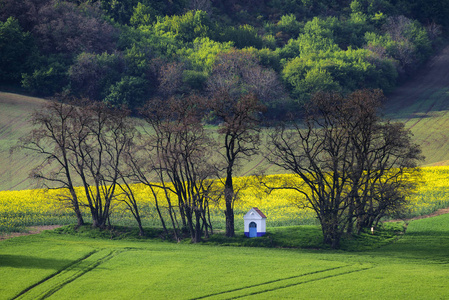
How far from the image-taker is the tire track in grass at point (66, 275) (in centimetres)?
2983

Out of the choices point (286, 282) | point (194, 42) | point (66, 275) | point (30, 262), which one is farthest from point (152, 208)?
point (194, 42)

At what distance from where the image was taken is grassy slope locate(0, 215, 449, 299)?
29.3 metres

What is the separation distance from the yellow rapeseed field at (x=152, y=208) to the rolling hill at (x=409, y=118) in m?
6.46

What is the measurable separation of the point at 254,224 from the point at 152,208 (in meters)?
15.6

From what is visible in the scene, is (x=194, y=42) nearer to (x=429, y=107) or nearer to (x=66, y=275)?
(x=429, y=107)

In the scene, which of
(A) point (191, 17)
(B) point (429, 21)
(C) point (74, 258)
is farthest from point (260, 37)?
(C) point (74, 258)

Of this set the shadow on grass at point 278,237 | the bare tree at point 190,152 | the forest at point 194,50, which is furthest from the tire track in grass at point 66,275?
the forest at point 194,50

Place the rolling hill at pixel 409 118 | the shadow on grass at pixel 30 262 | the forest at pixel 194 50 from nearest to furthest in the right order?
1. the shadow on grass at pixel 30 262
2. the rolling hill at pixel 409 118
3. the forest at pixel 194 50

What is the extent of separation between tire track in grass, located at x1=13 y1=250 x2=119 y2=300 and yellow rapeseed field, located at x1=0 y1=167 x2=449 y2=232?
43.5 feet

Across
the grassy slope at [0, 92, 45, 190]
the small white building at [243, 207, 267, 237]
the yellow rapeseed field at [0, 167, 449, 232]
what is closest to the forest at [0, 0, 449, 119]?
the grassy slope at [0, 92, 45, 190]

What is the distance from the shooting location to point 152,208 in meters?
58.6

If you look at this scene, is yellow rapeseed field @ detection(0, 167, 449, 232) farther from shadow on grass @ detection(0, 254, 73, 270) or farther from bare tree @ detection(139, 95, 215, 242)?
shadow on grass @ detection(0, 254, 73, 270)

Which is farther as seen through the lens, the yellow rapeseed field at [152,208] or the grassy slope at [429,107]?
the grassy slope at [429,107]

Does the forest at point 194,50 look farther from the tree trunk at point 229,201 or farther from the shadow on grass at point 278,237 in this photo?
the tree trunk at point 229,201
